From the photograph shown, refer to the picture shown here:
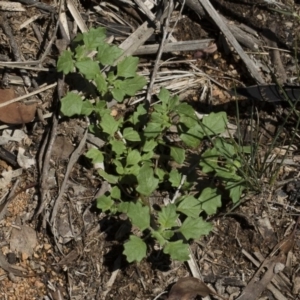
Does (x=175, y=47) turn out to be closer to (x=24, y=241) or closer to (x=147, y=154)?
(x=147, y=154)

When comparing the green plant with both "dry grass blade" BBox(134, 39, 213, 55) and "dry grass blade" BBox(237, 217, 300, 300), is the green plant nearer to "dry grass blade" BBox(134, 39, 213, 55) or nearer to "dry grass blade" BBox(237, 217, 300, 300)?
"dry grass blade" BBox(134, 39, 213, 55)

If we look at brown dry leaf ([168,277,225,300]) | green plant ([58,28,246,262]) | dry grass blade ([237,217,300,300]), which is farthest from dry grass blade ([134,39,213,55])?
brown dry leaf ([168,277,225,300])

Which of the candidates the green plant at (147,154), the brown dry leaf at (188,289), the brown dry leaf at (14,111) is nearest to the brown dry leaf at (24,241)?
the green plant at (147,154)

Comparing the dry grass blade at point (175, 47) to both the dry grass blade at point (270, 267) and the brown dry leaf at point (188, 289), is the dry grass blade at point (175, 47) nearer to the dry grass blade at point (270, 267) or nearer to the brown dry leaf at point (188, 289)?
the dry grass blade at point (270, 267)

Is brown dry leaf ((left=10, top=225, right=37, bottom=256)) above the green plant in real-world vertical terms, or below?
below

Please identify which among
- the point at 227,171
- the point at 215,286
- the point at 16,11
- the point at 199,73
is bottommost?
the point at 215,286

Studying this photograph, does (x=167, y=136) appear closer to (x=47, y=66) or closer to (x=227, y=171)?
(x=227, y=171)

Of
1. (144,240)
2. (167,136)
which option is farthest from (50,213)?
(167,136)
